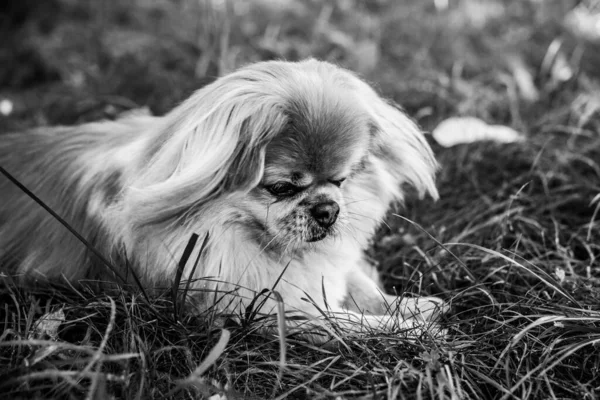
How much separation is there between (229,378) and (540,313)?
3.74 ft

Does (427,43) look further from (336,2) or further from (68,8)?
(68,8)

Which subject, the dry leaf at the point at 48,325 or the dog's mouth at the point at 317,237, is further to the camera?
the dog's mouth at the point at 317,237

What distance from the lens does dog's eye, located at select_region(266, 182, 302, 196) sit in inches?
86.6

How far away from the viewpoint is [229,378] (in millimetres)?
1837

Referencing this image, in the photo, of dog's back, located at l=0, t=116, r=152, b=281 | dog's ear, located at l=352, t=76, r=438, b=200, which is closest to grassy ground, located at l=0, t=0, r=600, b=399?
dog's back, located at l=0, t=116, r=152, b=281

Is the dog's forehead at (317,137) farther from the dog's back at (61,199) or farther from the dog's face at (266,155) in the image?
the dog's back at (61,199)

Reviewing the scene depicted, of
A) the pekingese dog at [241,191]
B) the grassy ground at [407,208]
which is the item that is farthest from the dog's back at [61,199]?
the grassy ground at [407,208]

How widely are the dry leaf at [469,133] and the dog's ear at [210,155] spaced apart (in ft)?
5.27

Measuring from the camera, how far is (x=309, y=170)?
2191 millimetres

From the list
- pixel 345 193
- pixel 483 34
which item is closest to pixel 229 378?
pixel 345 193

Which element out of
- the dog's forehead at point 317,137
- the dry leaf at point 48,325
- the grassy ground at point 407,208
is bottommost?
the dry leaf at point 48,325

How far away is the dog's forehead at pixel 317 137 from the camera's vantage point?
7.00ft

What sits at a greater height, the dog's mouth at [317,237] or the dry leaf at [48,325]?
the dog's mouth at [317,237]

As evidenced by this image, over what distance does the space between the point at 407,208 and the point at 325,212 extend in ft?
3.48
